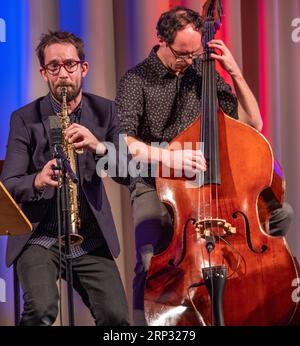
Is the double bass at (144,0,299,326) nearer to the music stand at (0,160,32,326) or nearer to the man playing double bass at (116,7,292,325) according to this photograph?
the man playing double bass at (116,7,292,325)

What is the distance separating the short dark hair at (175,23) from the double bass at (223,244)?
1.33 feet

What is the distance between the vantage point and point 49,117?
2.89 m

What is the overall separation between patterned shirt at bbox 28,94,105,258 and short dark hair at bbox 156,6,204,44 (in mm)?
694

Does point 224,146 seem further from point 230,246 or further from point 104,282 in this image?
point 104,282

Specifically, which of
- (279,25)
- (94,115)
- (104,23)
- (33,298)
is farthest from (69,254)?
(279,25)

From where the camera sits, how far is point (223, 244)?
276cm

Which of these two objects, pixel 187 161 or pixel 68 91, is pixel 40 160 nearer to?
pixel 68 91

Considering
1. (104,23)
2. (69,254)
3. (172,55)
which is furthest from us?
(104,23)

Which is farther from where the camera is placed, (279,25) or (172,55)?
(279,25)

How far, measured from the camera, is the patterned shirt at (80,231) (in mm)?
2895

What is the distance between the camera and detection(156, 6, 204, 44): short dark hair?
323 cm

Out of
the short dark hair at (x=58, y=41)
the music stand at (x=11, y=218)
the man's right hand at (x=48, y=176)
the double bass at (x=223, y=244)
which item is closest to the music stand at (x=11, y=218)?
the music stand at (x=11, y=218)

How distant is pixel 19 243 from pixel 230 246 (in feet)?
2.46

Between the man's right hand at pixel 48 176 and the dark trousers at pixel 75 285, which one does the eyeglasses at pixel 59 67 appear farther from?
the dark trousers at pixel 75 285
